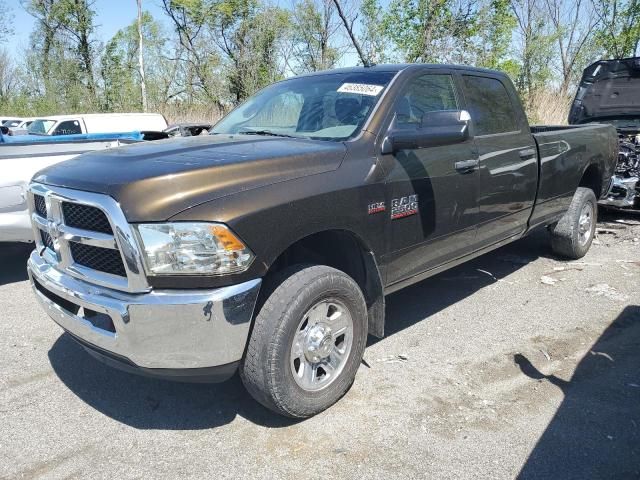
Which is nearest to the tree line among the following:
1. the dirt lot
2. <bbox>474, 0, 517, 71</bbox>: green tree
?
<bbox>474, 0, 517, 71</bbox>: green tree

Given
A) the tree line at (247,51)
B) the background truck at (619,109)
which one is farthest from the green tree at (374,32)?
the background truck at (619,109)

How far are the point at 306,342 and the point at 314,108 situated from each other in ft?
5.40

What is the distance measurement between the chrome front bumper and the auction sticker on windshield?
1.62 meters

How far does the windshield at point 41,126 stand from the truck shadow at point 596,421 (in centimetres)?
1414

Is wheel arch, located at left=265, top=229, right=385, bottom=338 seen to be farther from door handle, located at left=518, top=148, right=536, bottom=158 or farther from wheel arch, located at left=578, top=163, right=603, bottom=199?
wheel arch, located at left=578, top=163, right=603, bottom=199

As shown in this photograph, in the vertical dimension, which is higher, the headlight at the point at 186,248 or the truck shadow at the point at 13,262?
the headlight at the point at 186,248

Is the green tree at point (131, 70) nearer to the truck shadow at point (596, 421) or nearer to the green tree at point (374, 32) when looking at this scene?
the green tree at point (374, 32)

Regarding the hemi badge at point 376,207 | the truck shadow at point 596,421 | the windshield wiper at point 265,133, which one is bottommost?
the truck shadow at point 596,421

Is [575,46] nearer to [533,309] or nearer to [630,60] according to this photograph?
[630,60]

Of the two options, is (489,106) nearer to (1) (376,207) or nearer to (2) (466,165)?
(2) (466,165)

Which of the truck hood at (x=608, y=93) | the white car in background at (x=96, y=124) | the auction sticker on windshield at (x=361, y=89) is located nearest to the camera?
the auction sticker on windshield at (x=361, y=89)

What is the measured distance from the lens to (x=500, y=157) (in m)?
4.23

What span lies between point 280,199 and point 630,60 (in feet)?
24.6

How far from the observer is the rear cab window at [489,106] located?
165 inches
